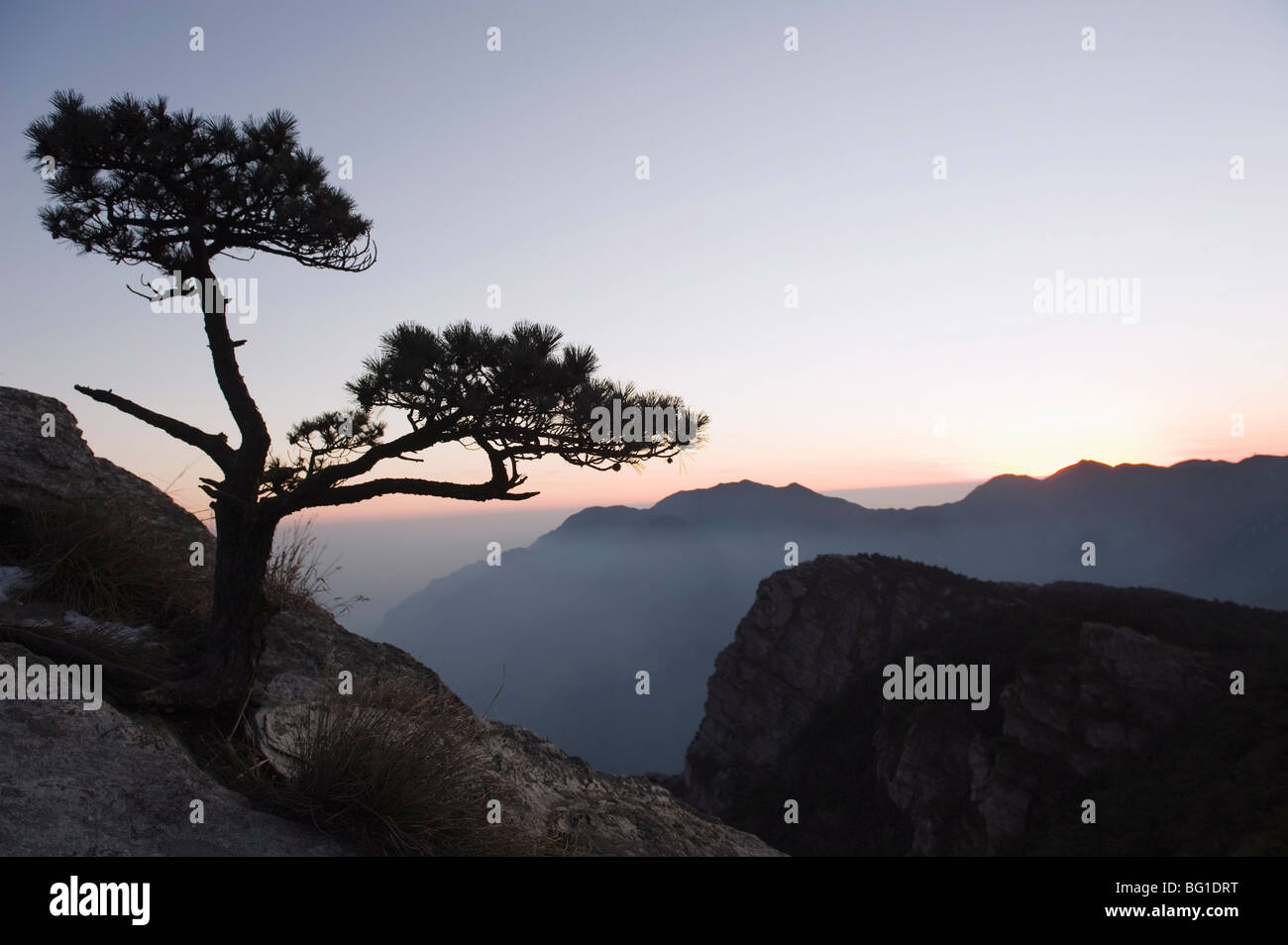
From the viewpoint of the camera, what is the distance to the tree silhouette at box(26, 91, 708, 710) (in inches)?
183

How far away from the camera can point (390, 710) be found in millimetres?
4645

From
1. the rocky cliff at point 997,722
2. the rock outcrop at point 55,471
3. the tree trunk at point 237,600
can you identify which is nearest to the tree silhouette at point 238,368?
the tree trunk at point 237,600

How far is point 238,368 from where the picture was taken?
556 centimetres

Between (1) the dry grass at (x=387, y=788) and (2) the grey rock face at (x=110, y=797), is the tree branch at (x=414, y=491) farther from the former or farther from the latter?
(2) the grey rock face at (x=110, y=797)

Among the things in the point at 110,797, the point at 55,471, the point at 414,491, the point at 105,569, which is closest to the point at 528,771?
the point at 414,491

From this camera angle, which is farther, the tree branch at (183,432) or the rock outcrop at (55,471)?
the rock outcrop at (55,471)

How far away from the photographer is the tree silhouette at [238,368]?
4.64m

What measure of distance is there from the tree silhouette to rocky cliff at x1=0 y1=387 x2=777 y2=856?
513 mm

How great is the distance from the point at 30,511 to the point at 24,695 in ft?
8.91

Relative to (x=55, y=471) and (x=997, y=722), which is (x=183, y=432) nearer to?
(x=55, y=471)

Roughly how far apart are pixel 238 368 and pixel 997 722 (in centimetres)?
6034

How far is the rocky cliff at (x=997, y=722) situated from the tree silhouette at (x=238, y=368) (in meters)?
31.2

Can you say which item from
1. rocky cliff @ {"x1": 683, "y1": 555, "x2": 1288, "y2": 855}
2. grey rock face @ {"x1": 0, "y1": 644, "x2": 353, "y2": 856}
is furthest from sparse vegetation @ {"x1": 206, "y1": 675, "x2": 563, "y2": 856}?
rocky cliff @ {"x1": 683, "y1": 555, "x2": 1288, "y2": 855}
